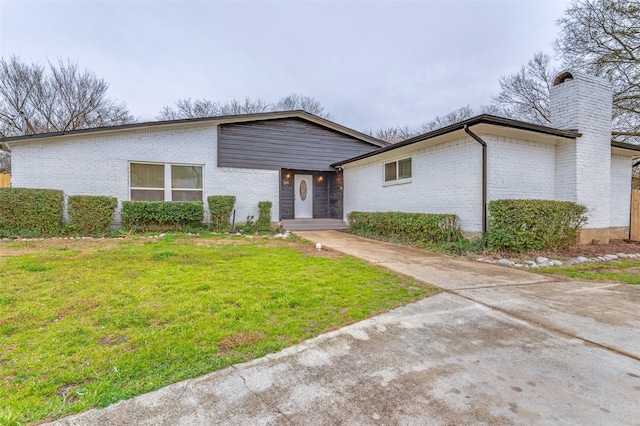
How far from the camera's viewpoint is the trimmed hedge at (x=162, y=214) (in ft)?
30.7

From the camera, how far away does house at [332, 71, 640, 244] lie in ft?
22.3

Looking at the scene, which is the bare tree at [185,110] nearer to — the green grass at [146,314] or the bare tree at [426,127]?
the bare tree at [426,127]

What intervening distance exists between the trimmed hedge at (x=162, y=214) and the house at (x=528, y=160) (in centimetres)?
724

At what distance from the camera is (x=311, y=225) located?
39.5 feet

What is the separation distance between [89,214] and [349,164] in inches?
365

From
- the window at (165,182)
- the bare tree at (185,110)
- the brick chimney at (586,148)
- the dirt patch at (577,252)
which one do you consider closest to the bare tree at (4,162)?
the bare tree at (185,110)

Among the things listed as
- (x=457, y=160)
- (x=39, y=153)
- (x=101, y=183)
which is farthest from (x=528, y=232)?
(x=39, y=153)

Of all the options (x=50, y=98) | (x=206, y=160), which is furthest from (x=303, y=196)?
(x=50, y=98)

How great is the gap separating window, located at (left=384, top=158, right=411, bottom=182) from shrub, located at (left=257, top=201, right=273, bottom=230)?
468 centimetres

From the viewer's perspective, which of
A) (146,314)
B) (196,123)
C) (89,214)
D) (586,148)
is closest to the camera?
(146,314)

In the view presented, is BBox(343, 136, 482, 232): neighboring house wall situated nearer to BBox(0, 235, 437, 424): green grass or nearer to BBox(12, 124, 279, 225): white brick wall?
BBox(0, 235, 437, 424): green grass

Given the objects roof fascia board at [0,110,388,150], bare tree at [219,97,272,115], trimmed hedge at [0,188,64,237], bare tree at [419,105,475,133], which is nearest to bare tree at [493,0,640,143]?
roof fascia board at [0,110,388,150]

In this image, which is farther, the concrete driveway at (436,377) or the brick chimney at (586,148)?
the brick chimney at (586,148)

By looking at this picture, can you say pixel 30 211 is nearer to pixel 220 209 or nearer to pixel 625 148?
pixel 220 209
